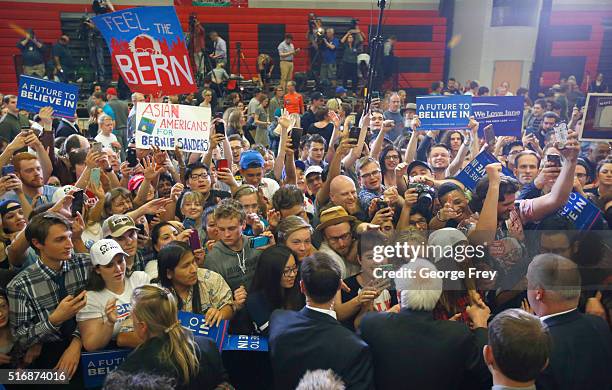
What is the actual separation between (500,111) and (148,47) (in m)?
3.78

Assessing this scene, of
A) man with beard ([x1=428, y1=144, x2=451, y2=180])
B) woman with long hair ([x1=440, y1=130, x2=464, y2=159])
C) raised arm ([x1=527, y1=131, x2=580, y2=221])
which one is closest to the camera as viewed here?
raised arm ([x1=527, y1=131, x2=580, y2=221])

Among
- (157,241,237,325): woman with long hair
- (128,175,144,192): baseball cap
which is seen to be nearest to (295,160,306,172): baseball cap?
(128,175,144,192): baseball cap

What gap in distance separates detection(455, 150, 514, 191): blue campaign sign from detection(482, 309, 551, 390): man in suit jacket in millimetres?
2209

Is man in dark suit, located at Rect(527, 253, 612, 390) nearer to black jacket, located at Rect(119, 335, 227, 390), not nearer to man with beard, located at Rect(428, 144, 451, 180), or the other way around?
black jacket, located at Rect(119, 335, 227, 390)

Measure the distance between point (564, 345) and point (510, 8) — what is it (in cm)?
1535

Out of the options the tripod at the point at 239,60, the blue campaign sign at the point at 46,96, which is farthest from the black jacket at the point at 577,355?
the tripod at the point at 239,60

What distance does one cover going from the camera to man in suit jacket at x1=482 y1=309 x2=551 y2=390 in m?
2.06

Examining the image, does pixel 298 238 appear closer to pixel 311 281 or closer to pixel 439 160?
pixel 311 281

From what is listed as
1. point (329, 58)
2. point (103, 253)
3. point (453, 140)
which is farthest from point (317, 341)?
point (329, 58)

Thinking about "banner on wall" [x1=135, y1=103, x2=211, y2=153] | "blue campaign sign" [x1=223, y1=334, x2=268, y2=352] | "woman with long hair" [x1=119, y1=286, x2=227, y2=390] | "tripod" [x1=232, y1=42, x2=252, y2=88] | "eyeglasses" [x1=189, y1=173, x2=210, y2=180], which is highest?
"tripod" [x1=232, y1=42, x2=252, y2=88]

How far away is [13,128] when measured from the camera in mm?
6883

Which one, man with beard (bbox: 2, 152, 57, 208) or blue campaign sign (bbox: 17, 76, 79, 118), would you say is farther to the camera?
blue campaign sign (bbox: 17, 76, 79, 118)

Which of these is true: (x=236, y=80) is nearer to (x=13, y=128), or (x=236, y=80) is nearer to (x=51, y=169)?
(x=13, y=128)

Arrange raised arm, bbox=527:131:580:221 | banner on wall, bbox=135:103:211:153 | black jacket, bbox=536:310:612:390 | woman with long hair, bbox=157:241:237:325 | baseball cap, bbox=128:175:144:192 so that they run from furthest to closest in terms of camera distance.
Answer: banner on wall, bbox=135:103:211:153 < baseball cap, bbox=128:175:144:192 < raised arm, bbox=527:131:580:221 < woman with long hair, bbox=157:241:237:325 < black jacket, bbox=536:310:612:390
